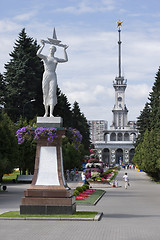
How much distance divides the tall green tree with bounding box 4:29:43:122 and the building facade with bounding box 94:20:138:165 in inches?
4727

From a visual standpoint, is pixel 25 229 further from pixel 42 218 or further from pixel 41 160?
pixel 41 160

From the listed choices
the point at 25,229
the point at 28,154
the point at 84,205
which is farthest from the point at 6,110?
the point at 25,229

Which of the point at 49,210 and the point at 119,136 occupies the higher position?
the point at 119,136

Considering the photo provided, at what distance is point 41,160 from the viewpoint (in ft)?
61.7

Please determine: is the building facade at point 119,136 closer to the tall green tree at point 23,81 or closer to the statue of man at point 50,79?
the tall green tree at point 23,81

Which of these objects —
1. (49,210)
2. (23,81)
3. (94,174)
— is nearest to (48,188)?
(49,210)

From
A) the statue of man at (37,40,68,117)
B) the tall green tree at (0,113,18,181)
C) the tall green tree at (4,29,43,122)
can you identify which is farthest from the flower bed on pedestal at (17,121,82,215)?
the tall green tree at (4,29,43,122)

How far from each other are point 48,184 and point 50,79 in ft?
14.7

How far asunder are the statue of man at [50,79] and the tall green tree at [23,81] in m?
40.3

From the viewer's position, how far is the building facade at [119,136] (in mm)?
186250

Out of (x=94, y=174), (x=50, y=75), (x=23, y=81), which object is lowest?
(x=94, y=174)

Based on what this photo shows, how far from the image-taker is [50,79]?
19.7 m

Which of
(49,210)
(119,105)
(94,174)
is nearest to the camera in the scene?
(49,210)

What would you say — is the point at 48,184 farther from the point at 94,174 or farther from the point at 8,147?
the point at 94,174
